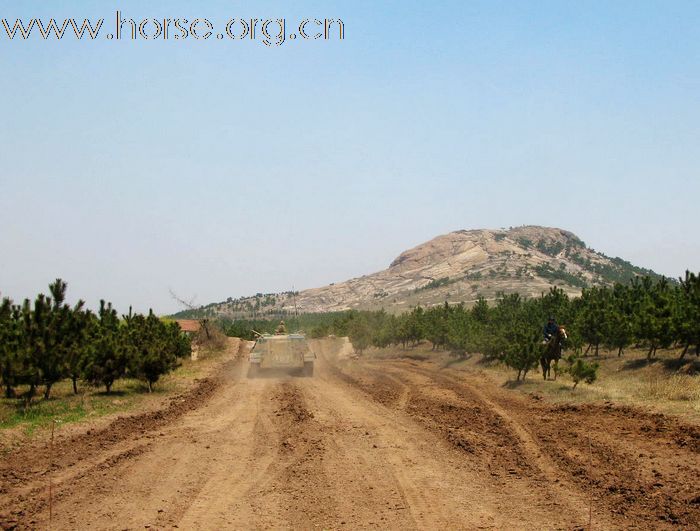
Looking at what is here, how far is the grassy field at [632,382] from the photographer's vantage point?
16.8m

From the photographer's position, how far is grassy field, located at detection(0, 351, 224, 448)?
605 inches

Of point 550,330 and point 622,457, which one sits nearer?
point 622,457

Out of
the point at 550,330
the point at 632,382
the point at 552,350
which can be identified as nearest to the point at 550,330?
the point at 550,330

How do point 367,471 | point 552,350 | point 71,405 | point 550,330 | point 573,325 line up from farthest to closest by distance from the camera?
point 573,325
point 550,330
point 552,350
point 71,405
point 367,471

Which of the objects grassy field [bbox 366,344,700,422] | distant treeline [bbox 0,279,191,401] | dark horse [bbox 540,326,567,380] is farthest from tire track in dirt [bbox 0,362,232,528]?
dark horse [bbox 540,326,567,380]

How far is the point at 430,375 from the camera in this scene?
103 feet

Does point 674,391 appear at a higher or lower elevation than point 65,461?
higher

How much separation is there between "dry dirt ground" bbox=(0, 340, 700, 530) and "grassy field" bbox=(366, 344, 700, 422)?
4.17 feet

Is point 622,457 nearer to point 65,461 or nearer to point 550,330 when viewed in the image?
point 65,461

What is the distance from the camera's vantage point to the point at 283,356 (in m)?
31.6

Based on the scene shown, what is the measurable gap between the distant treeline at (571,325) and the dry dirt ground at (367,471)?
36.8 ft

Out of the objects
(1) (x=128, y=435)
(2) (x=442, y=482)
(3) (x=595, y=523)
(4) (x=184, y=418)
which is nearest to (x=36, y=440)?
(1) (x=128, y=435)

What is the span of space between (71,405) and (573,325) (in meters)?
28.8

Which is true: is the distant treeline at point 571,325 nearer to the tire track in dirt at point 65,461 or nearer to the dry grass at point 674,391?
the dry grass at point 674,391
